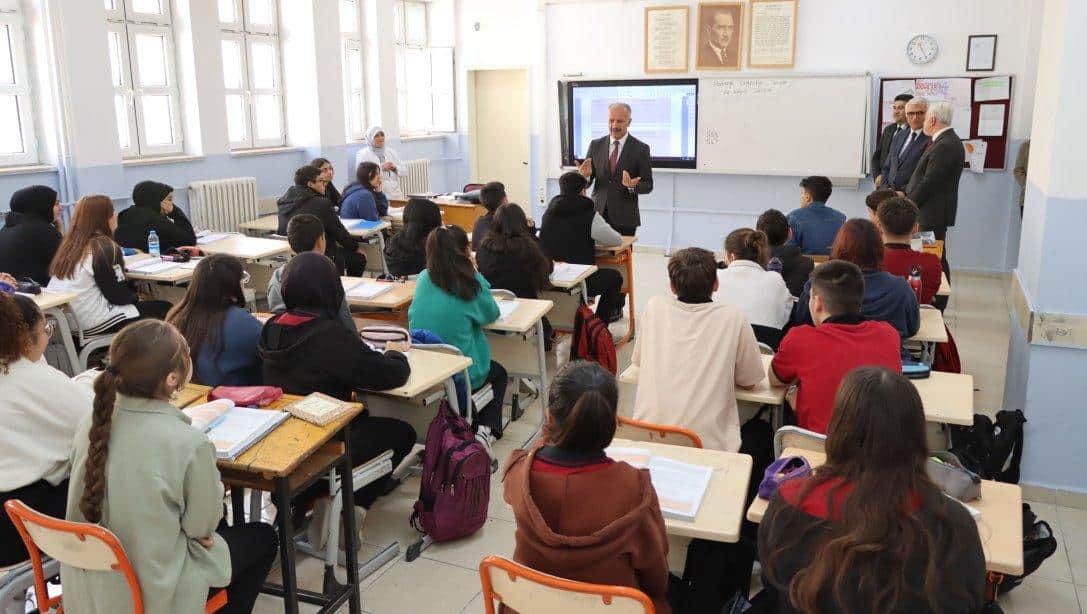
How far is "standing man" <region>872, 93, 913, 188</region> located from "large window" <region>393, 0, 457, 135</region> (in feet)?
19.1

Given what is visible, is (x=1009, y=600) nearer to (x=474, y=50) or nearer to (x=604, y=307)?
(x=604, y=307)

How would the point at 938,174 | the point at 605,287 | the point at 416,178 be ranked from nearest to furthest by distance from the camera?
the point at 605,287 → the point at 938,174 → the point at 416,178

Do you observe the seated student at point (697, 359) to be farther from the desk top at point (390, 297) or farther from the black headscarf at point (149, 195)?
the black headscarf at point (149, 195)

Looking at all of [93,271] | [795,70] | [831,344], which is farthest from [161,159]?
[831,344]

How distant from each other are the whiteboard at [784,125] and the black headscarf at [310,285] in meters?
6.82

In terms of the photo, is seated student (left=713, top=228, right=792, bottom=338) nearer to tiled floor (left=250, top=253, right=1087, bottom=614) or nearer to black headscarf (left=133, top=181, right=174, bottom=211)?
tiled floor (left=250, top=253, right=1087, bottom=614)

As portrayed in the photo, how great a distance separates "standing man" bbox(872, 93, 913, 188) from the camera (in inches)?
292

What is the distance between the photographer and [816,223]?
5500mm

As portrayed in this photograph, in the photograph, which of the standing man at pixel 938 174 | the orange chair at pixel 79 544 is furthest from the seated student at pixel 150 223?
the standing man at pixel 938 174

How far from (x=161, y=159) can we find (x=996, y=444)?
7076mm

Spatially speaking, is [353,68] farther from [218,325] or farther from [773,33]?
[218,325]

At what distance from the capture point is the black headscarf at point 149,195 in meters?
6.23

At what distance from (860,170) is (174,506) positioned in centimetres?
795

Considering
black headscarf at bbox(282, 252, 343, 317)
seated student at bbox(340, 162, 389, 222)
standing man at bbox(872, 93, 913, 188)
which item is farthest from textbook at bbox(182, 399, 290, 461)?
standing man at bbox(872, 93, 913, 188)
